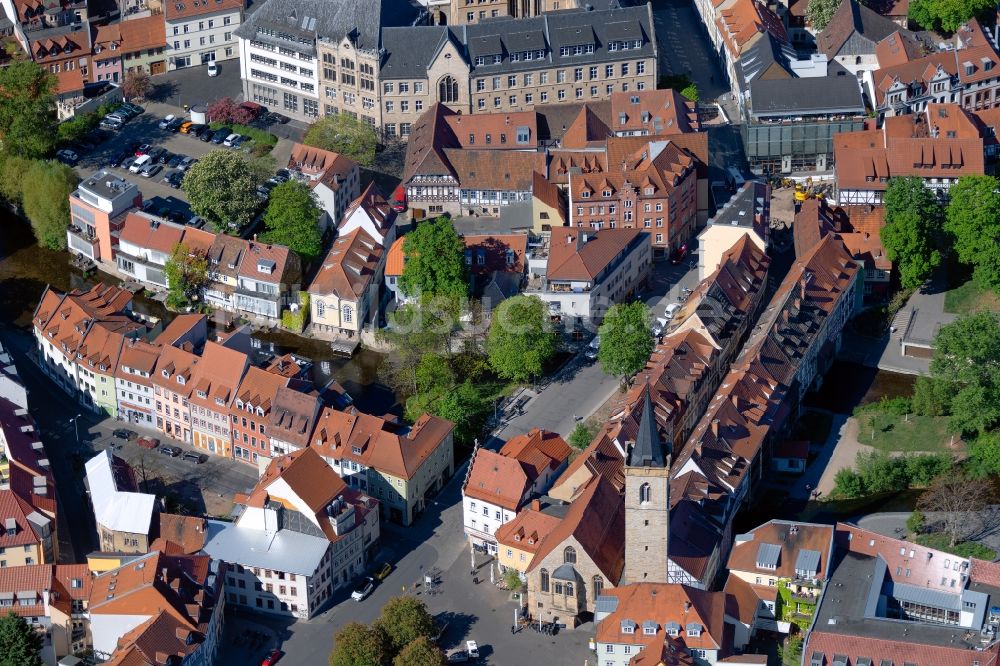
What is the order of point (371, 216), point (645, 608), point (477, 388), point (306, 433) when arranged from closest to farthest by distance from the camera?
point (645, 608) < point (306, 433) < point (477, 388) < point (371, 216)

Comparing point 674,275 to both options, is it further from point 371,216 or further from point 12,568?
point 12,568

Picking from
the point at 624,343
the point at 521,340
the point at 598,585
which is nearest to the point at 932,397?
the point at 624,343

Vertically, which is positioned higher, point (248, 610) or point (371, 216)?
point (371, 216)

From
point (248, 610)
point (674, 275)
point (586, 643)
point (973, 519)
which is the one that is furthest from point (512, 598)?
point (674, 275)

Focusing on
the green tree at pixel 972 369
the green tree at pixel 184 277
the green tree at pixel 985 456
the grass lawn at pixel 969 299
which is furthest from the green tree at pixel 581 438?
the green tree at pixel 184 277

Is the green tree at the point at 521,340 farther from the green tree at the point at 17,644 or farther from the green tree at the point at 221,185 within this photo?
the green tree at the point at 17,644

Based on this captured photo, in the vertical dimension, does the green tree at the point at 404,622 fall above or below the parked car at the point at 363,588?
above

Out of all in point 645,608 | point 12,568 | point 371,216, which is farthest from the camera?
point 371,216
